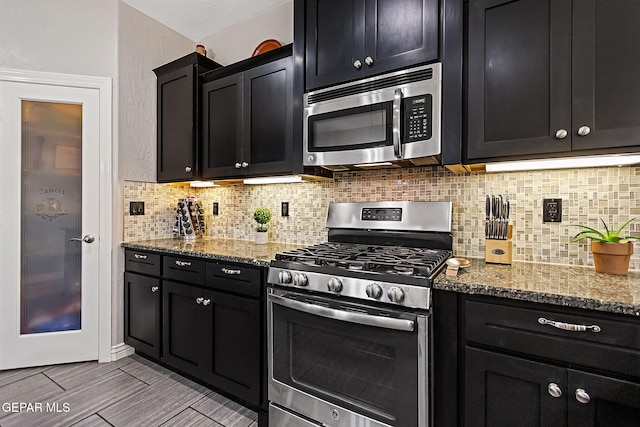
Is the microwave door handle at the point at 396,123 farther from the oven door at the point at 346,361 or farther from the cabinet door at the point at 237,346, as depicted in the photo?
the cabinet door at the point at 237,346

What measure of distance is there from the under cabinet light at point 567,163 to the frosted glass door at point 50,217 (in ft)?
9.73

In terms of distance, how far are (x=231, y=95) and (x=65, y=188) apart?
4.98 ft

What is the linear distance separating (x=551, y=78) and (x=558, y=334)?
1.03 metres

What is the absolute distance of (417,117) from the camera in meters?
1.59

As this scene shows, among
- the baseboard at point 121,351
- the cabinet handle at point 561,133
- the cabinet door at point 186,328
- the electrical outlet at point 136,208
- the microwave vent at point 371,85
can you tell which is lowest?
the baseboard at point 121,351

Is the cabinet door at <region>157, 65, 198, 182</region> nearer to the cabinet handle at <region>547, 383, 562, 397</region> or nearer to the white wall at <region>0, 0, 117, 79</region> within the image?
the white wall at <region>0, 0, 117, 79</region>

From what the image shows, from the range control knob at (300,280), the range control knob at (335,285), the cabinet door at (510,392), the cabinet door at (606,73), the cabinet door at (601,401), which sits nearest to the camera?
the cabinet door at (601,401)

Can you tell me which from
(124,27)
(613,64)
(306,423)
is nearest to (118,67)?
(124,27)

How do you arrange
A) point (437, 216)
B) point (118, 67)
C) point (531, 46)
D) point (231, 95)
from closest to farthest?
point (531, 46), point (437, 216), point (231, 95), point (118, 67)

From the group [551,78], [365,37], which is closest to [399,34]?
[365,37]

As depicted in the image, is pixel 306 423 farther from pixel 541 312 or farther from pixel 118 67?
pixel 118 67

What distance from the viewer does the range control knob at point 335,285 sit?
1.43 meters

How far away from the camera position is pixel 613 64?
1232 millimetres

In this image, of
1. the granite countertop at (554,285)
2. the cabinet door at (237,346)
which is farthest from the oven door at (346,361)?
the granite countertop at (554,285)
